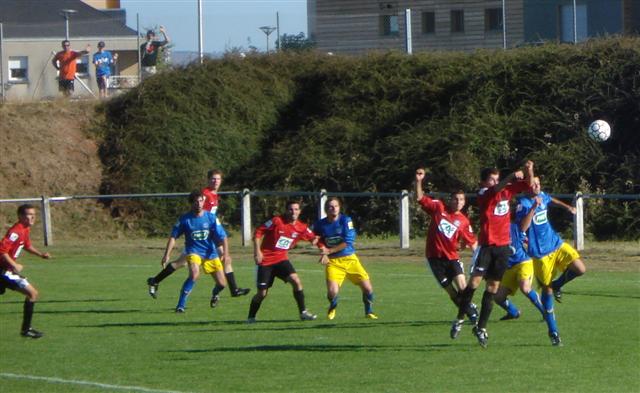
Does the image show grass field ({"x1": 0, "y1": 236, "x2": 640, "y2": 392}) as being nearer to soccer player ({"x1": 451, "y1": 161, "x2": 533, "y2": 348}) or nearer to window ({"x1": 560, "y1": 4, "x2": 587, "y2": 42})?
soccer player ({"x1": 451, "y1": 161, "x2": 533, "y2": 348})

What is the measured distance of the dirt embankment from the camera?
32.7 m

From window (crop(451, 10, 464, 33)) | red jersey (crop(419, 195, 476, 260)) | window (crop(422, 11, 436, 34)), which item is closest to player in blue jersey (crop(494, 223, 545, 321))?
red jersey (crop(419, 195, 476, 260))

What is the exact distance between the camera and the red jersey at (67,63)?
37434 millimetres

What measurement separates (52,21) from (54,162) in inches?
887

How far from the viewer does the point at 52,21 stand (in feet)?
180

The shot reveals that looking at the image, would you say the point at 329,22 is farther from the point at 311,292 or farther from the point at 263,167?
the point at 311,292

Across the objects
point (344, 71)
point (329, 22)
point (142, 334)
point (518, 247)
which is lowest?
point (142, 334)

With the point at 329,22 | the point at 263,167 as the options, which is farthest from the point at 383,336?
the point at 329,22

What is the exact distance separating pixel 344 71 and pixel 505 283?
22.7m

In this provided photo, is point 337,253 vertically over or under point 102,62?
under

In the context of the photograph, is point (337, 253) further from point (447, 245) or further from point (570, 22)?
point (570, 22)

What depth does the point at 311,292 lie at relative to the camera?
62.6 ft

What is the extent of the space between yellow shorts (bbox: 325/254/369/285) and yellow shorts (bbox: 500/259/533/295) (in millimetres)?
2286

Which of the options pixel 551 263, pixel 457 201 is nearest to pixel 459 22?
pixel 457 201
